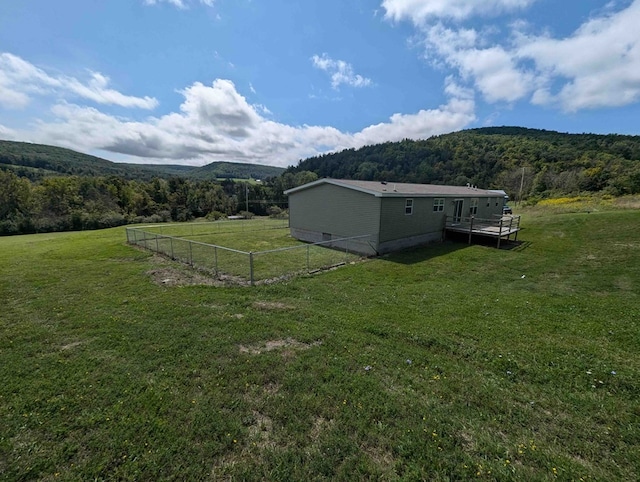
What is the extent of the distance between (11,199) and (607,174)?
294 feet

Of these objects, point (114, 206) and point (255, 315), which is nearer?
point (255, 315)

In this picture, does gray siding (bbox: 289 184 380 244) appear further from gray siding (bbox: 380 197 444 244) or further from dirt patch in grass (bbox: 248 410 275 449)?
dirt patch in grass (bbox: 248 410 275 449)

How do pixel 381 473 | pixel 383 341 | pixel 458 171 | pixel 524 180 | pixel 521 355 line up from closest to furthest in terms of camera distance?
pixel 381 473, pixel 521 355, pixel 383 341, pixel 524 180, pixel 458 171

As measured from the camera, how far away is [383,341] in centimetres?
556

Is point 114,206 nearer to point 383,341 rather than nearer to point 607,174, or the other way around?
point 383,341

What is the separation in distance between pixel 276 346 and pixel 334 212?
12.1 m

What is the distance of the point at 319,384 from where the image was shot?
13.8 feet

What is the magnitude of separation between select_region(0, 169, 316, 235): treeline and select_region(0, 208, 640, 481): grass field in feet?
151

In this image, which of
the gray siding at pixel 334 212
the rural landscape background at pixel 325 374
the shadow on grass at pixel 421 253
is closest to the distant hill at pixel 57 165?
the gray siding at pixel 334 212

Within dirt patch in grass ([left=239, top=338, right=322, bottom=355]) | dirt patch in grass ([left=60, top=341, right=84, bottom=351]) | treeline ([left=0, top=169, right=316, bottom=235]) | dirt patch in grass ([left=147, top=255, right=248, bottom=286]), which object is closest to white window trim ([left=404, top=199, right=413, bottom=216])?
dirt patch in grass ([left=147, top=255, right=248, bottom=286])

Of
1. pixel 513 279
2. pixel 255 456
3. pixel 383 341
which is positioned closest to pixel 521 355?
pixel 383 341

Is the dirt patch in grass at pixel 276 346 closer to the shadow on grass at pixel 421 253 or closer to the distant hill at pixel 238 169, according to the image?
the shadow on grass at pixel 421 253

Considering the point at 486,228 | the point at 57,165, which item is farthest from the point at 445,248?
the point at 57,165

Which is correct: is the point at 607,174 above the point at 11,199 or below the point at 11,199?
above
